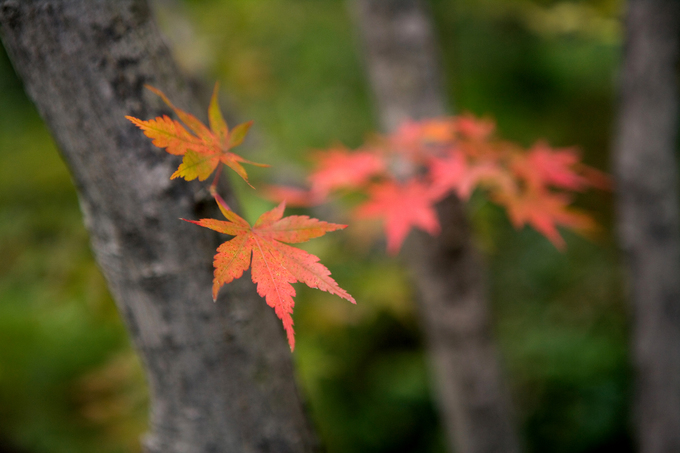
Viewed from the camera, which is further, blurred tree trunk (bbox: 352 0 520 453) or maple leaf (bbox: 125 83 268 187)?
blurred tree trunk (bbox: 352 0 520 453)

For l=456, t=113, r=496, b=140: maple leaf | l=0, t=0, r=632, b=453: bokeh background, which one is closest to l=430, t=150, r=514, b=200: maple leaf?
l=456, t=113, r=496, b=140: maple leaf

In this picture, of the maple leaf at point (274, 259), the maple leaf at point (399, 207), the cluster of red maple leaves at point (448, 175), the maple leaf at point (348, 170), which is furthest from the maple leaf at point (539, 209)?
the maple leaf at point (274, 259)

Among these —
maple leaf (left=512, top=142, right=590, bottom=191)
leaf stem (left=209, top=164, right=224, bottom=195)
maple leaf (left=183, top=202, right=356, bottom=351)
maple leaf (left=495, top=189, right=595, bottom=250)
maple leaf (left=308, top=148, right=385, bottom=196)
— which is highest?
maple leaf (left=308, top=148, right=385, bottom=196)

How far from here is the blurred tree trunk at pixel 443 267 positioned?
3.97 feet

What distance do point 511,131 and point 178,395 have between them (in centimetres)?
270

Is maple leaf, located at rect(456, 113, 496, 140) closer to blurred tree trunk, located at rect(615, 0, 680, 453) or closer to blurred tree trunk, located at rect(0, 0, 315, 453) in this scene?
blurred tree trunk, located at rect(615, 0, 680, 453)

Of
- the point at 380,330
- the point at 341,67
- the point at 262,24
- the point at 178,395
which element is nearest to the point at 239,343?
the point at 178,395

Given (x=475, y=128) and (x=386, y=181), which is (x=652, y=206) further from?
(x=386, y=181)

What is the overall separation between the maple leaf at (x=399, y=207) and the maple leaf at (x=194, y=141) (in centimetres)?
43

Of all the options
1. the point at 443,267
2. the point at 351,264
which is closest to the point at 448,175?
the point at 443,267

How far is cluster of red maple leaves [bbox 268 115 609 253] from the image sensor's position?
93 cm

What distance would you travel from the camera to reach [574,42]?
2.47 metres

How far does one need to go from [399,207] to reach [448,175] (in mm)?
130

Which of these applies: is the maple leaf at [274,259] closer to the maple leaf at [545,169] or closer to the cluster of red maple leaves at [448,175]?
the cluster of red maple leaves at [448,175]
